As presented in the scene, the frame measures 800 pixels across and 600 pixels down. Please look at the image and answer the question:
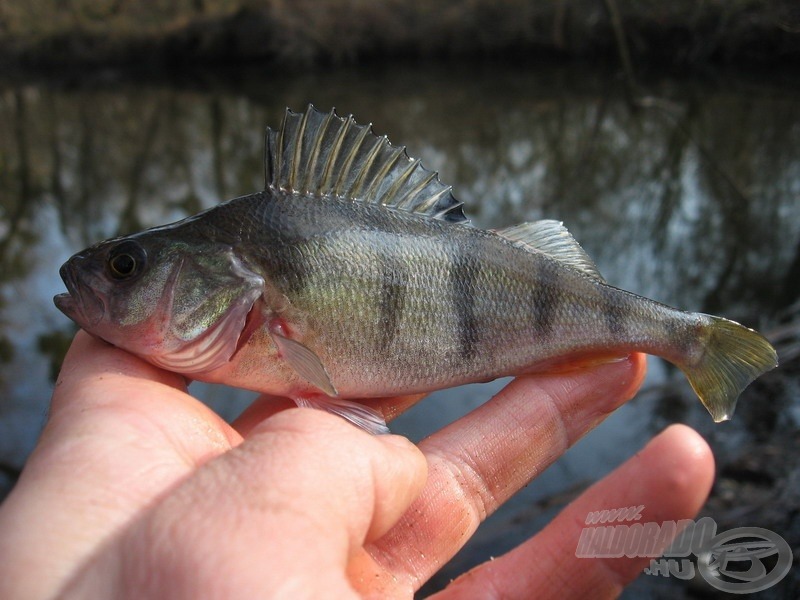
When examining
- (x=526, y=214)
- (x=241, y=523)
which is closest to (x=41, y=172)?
(x=526, y=214)

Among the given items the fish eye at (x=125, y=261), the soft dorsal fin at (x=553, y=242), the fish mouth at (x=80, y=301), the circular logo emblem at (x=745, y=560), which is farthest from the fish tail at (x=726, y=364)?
the fish mouth at (x=80, y=301)

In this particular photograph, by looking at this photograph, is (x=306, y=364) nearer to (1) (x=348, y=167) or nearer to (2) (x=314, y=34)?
(1) (x=348, y=167)

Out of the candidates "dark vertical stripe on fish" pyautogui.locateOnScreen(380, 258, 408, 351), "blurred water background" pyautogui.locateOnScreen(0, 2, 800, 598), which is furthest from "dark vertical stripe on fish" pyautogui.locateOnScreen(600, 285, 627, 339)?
"blurred water background" pyautogui.locateOnScreen(0, 2, 800, 598)

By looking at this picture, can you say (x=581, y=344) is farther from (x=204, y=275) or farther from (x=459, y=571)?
(x=459, y=571)

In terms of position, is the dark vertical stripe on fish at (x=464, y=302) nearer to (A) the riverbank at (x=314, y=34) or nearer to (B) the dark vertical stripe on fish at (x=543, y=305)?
(B) the dark vertical stripe on fish at (x=543, y=305)

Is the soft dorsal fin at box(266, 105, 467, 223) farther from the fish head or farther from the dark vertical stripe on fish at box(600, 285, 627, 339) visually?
the dark vertical stripe on fish at box(600, 285, 627, 339)

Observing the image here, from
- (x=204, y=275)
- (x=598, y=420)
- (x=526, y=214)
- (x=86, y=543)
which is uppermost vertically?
(x=204, y=275)

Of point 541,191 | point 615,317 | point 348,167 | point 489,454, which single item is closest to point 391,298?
point 348,167
